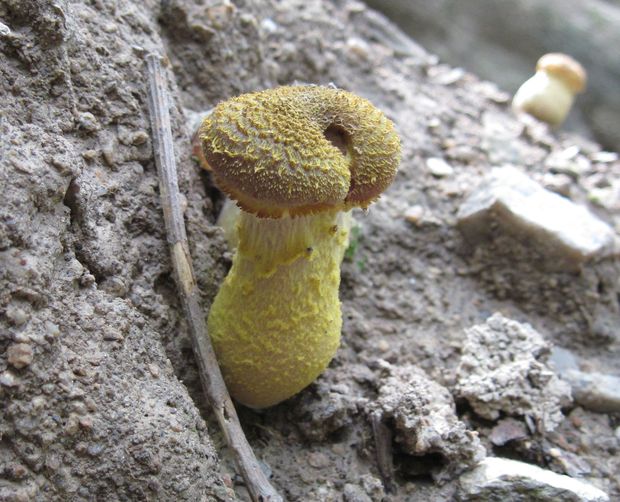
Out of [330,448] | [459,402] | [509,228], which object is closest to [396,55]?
[509,228]

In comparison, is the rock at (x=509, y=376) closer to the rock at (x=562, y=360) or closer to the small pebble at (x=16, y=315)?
the rock at (x=562, y=360)

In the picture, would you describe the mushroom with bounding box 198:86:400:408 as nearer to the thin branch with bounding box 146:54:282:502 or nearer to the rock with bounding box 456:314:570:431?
the thin branch with bounding box 146:54:282:502

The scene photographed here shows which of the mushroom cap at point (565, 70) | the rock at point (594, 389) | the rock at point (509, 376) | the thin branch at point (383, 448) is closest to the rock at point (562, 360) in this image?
the rock at point (594, 389)

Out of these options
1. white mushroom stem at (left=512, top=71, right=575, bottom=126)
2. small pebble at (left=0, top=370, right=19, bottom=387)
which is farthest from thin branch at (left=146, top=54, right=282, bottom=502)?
white mushroom stem at (left=512, top=71, right=575, bottom=126)

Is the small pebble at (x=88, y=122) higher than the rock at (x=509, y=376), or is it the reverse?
the small pebble at (x=88, y=122)

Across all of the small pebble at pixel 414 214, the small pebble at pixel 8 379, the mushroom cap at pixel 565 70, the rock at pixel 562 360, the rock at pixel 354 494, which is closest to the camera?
the small pebble at pixel 8 379

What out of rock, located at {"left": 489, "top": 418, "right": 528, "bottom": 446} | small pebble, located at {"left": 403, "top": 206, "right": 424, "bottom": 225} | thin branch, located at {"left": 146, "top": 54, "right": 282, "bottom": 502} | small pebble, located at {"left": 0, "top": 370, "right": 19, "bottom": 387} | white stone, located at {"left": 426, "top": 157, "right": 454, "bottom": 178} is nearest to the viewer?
small pebble, located at {"left": 0, "top": 370, "right": 19, "bottom": 387}

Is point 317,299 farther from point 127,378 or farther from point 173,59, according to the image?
point 173,59
